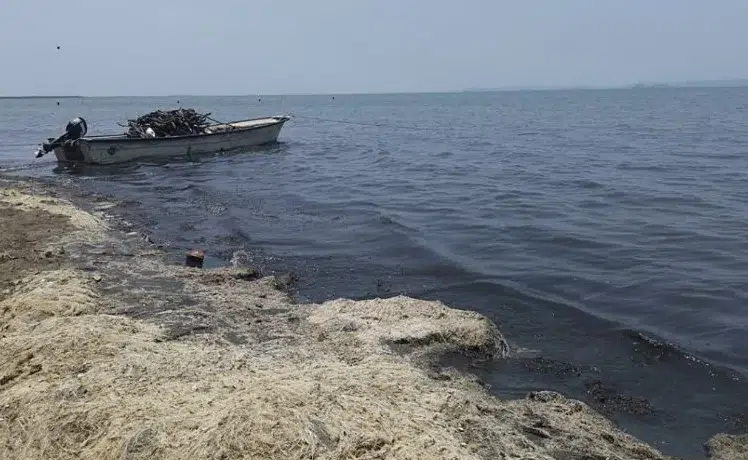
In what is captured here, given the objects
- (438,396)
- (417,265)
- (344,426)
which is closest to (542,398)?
(438,396)

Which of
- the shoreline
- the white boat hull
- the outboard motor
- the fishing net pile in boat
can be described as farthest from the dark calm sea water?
the fishing net pile in boat

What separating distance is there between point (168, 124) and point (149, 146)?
2001 mm

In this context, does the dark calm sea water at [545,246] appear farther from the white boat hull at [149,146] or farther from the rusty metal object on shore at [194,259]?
the rusty metal object on shore at [194,259]

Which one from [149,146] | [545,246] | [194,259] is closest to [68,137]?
[149,146]

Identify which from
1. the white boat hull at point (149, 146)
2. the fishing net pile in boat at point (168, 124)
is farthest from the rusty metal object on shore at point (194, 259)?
the fishing net pile in boat at point (168, 124)

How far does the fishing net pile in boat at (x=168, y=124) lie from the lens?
29250mm

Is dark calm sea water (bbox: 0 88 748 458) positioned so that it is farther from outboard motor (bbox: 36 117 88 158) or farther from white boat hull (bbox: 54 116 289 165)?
outboard motor (bbox: 36 117 88 158)

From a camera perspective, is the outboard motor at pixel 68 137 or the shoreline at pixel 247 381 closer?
the shoreline at pixel 247 381

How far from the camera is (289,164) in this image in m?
29.3

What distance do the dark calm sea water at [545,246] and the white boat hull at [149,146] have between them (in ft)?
2.54

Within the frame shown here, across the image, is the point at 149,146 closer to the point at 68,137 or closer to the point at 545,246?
the point at 68,137

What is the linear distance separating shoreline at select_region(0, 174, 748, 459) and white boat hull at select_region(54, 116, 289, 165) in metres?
18.9

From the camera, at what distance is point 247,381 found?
5367 mm

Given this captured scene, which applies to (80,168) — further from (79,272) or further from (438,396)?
(438,396)
